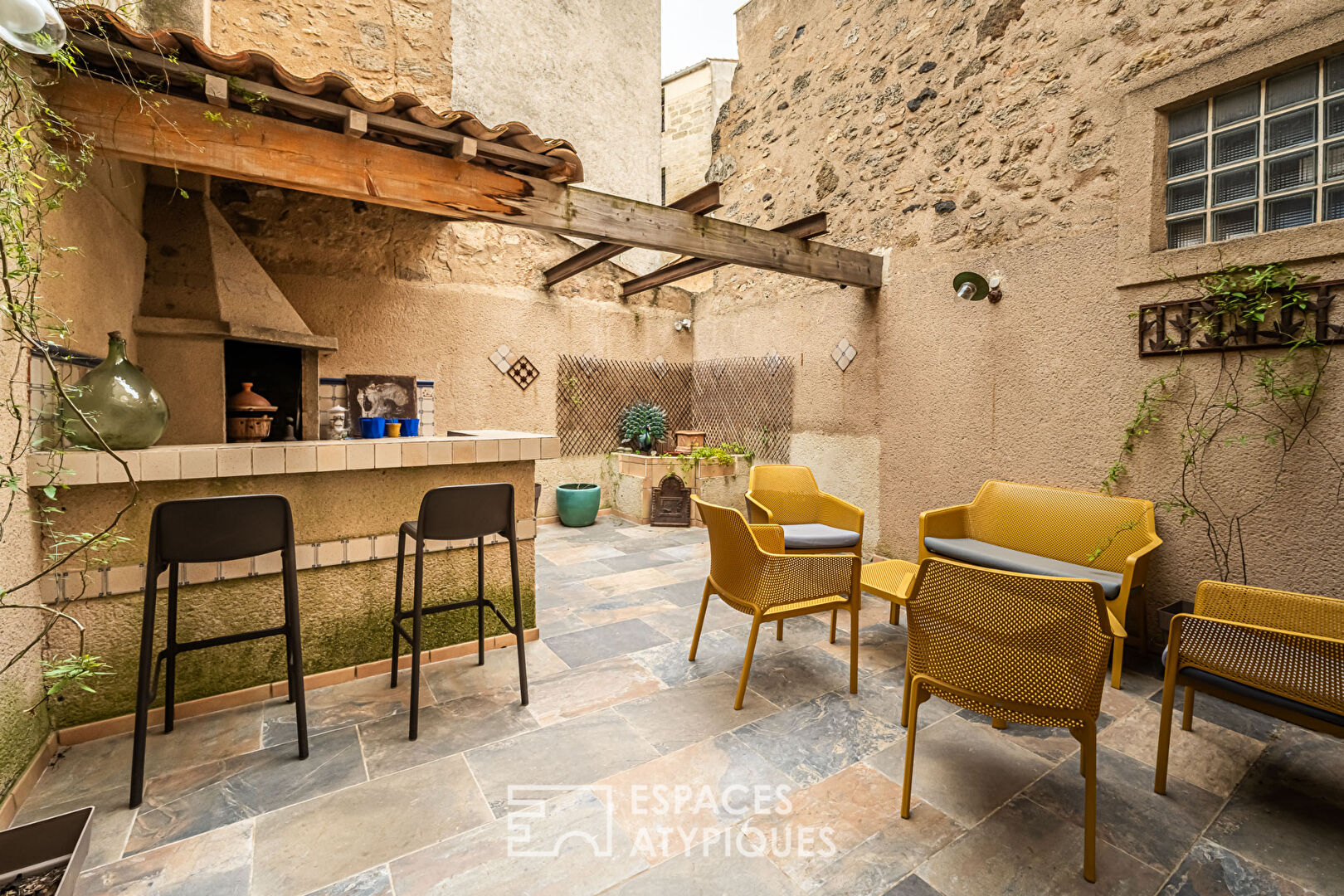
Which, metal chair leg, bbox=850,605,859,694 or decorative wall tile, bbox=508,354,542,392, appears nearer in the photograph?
metal chair leg, bbox=850,605,859,694

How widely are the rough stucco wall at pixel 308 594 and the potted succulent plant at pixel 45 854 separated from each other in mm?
1179

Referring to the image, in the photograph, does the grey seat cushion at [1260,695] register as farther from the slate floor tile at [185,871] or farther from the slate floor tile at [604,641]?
the slate floor tile at [185,871]

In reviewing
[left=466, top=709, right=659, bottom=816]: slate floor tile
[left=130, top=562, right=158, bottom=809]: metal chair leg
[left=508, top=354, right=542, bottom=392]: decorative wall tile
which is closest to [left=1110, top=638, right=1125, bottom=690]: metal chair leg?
[left=466, top=709, right=659, bottom=816]: slate floor tile

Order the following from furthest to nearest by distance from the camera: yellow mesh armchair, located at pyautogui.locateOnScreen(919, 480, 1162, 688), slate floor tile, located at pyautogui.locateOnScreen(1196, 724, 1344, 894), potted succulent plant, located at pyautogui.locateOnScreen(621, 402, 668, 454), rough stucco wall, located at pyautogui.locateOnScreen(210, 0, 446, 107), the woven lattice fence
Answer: potted succulent plant, located at pyautogui.locateOnScreen(621, 402, 668, 454), the woven lattice fence, rough stucco wall, located at pyautogui.locateOnScreen(210, 0, 446, 107), yellow mesh armchair, located at pyautogui.locateOnScreen(919, 480, 1162, 688), slate floor tile, located at pyautogui.locateOnScreen(1196, 724, 1344, 894)

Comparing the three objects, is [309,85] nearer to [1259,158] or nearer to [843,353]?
[843,353]

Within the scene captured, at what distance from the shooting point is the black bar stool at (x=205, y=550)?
1760 mm

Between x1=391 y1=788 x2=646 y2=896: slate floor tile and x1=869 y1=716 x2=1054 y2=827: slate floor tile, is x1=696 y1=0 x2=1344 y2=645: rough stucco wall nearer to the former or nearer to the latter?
x1=869 y1=716 x2=1054 y2=827: slate floor tile

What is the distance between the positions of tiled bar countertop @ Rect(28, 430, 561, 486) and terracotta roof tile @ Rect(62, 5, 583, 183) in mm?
1336

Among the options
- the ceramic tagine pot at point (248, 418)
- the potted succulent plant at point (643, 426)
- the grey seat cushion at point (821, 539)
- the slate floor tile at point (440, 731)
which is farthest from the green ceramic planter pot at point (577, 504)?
the slate floor tile at point (440, 731)

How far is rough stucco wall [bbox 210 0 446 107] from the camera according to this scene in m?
4.27

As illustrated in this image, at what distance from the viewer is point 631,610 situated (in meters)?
3.52

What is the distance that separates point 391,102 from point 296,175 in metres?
0.51

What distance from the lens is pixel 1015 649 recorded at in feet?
5.29

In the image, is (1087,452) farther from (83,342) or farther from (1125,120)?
(83,342)
